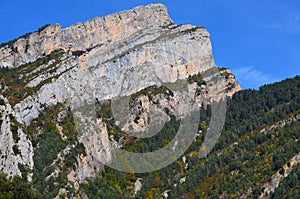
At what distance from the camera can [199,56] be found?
Result: 198 metres

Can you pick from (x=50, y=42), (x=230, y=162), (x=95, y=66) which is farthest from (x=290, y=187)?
(x=50, y=42)

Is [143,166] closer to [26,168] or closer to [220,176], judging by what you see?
[220,176]

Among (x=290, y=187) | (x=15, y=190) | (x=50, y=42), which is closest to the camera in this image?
(x=15, y=190)

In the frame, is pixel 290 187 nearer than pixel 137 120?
Yes

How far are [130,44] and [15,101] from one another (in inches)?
2311

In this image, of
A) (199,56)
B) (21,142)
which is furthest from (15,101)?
(199,56)

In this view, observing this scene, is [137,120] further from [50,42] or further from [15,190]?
[15,190]

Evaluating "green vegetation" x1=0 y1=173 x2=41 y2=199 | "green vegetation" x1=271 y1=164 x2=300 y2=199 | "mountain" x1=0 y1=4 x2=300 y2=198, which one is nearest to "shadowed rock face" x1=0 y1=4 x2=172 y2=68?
"mountain" x1=0 y1=4 x2=300 y2=198

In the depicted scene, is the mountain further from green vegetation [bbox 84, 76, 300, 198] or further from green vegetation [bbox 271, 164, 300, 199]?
green vegetation [bbox 271, 164, 300, 199]

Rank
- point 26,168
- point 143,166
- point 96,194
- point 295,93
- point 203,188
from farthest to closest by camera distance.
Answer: point 295,93 → point 143,166 → point 203,188 → point 96,194 → point 26,168

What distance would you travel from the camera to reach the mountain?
125 metres

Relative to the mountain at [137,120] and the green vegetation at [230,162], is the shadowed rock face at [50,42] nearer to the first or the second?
the mountain at [137,120]

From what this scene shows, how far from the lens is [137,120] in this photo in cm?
16338

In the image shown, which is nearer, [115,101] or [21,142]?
[21,142]
